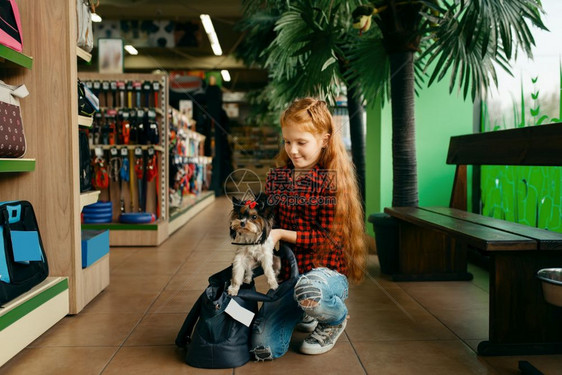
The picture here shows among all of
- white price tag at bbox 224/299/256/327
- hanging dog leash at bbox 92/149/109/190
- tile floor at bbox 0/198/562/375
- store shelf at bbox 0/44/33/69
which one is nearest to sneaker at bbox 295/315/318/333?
tile floor at bbox 0/198/562/375

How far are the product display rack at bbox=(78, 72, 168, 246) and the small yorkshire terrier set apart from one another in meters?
2.98

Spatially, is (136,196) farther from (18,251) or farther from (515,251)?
(515,251)

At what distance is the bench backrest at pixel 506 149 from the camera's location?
2.38 m

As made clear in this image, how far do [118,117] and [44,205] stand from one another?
245 centimetres

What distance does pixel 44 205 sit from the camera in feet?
8.08

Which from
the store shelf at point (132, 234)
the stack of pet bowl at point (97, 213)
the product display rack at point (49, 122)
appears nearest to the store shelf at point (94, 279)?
the product display rack at point (49, 122)

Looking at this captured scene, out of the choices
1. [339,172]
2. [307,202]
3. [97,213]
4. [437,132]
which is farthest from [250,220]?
[97,213]

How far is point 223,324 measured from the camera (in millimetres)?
1860

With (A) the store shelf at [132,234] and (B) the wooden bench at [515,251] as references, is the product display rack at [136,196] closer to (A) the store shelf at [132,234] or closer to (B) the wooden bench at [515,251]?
(A) the store shelf at [132,234]

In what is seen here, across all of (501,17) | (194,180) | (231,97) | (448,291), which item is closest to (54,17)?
(501,17)

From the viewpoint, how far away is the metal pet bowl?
5.71ft

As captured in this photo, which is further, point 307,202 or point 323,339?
point 323,339

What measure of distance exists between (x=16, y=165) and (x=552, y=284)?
7.25 feet

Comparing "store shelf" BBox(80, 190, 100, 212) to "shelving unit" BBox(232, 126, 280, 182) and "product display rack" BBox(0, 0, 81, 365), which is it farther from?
"shelving unit" BBox(232, 126, 280, 182)
